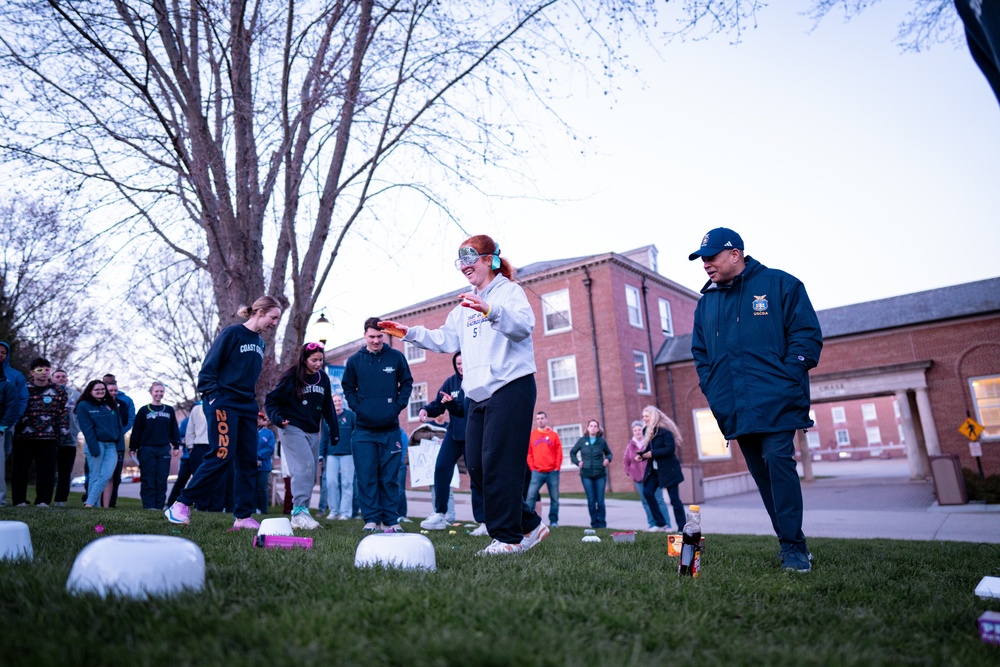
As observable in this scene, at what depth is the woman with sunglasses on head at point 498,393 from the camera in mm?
4125

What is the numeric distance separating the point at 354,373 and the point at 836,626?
5461 mm

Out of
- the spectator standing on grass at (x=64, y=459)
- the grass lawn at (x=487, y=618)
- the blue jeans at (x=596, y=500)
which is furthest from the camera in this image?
the blue jeans at (x=596, y=500)

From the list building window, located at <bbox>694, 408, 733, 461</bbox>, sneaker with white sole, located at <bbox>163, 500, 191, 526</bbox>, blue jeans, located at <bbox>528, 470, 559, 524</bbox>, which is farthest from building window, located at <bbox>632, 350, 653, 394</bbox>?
sneaker with white sole, located at <bbox>163, 500, 191, 526</bbox>

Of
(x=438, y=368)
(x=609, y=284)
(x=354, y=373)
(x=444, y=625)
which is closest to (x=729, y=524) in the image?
(x=354, y=373)

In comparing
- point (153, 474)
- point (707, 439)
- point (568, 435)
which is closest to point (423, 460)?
point (153, 474)

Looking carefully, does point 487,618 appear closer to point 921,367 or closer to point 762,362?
point 762,362

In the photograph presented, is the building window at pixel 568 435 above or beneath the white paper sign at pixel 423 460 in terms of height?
above

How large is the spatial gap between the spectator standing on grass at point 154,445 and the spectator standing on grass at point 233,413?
585 cm

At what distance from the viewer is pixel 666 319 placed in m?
32.3

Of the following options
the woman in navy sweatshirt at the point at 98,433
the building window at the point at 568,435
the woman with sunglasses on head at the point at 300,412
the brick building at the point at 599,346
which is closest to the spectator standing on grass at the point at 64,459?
the woman in navy sweatshirt at the point at 98,433

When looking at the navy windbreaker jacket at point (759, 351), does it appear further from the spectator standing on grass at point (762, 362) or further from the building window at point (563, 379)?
the building window at point (563, 379)

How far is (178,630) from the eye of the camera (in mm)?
1889

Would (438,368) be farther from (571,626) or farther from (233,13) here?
(571,626)

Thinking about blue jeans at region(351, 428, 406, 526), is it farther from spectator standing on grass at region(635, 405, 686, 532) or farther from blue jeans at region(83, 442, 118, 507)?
spectator standing on grass at region(635, 405, 686, 532)
